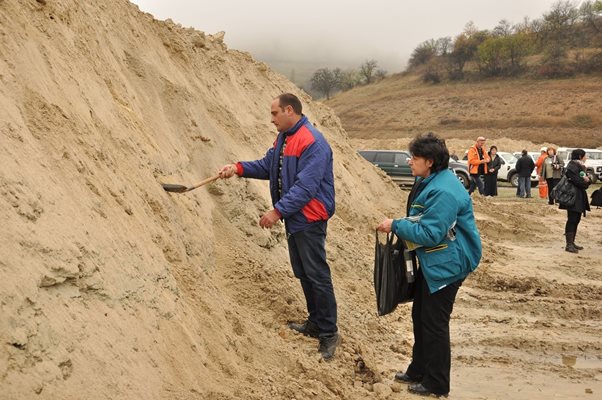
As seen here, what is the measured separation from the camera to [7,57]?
439 centimetres

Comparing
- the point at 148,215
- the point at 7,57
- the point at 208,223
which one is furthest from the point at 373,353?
the point at 7,57

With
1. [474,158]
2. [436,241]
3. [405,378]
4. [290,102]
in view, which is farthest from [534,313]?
[474,158]

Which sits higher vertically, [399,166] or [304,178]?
[304,178]

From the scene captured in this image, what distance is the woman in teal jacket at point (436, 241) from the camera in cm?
456

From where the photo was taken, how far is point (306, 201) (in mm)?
5012

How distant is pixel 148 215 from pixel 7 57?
55.4 inches

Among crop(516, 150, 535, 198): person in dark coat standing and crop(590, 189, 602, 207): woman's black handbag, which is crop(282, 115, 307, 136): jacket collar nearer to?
crop(590, 189, 602, 207): woman's black handbag

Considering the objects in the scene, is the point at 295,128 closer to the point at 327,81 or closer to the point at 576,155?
the point at 576,155

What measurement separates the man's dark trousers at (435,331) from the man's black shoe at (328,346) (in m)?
0.69

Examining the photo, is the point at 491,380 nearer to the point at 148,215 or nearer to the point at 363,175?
the point at 148,215

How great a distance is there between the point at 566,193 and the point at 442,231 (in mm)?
7164

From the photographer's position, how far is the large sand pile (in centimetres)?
340

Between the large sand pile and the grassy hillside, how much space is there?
43.3m

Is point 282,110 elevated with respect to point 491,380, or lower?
elevated
